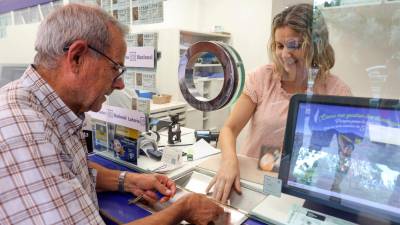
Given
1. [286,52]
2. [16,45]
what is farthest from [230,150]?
[16,45]

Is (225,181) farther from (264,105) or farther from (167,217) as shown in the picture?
(264,105)

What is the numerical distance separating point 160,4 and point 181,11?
6.68ft

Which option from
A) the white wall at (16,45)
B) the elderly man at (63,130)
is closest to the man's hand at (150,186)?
the elderly man at (63,130)

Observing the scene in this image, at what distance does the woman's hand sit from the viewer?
0.96 m

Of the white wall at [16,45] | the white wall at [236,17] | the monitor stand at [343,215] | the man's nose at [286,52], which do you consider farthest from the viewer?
the white wall at [236,17]

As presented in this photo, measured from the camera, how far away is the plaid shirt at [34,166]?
1.89 feet

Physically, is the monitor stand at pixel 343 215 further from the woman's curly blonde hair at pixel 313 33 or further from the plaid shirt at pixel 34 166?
the plaid shirt at pixel 34 166

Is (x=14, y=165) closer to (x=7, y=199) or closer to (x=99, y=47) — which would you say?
(x=7, y=199)

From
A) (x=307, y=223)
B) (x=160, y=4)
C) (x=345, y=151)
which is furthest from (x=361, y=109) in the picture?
(x=160, y=4)

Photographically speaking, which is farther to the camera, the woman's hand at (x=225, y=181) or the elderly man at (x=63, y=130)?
the woman's hand at (x=225, y=181)

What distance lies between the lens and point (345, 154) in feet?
2.32

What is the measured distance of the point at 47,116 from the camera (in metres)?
0.74

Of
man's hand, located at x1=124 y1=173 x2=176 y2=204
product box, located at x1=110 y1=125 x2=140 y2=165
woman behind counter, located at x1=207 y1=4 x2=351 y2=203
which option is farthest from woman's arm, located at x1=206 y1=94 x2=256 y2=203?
product box, located at x1=110 y1=125 x2=140 y2=165

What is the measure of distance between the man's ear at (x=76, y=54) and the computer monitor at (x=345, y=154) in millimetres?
586
